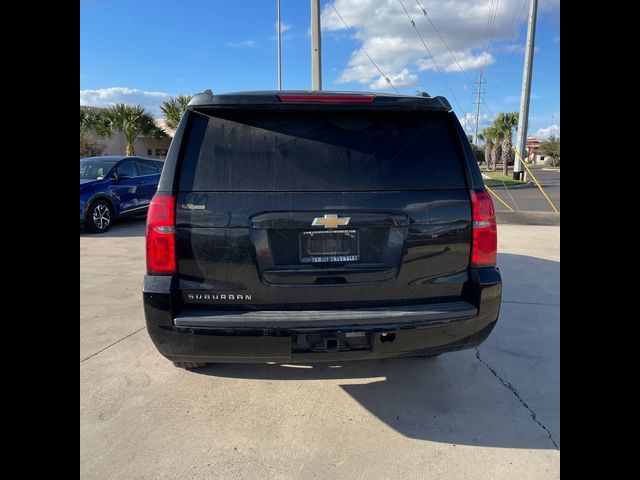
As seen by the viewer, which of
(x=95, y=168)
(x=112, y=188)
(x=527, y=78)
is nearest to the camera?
(x=112, y=188)

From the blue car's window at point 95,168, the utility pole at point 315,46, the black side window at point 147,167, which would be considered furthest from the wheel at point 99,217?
the utility pole at point 315,46

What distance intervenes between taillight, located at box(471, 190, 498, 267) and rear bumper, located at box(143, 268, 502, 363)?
0.19 meters

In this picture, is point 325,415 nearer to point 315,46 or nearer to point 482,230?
point 482,230

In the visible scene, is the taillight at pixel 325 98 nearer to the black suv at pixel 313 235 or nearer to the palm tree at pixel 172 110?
the black suv at pixel 313 235

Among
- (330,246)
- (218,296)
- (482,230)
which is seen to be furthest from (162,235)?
(482,230)

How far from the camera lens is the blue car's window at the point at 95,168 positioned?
10125 mm

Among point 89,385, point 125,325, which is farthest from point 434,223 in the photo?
point 125,325

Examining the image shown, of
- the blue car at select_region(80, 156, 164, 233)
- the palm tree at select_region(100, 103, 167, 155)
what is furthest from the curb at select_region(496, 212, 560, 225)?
the palm tree at select_region(100, 103, 167, 155)

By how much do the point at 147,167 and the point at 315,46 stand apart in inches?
219

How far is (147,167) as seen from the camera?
11227 millimetres

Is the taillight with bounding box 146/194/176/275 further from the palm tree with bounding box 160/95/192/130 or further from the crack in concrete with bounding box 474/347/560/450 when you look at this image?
the palm tree with bounding box 160/95/192/130

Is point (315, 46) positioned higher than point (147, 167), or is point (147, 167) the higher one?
point (315, 46)

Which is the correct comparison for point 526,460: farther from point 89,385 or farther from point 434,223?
point 89,385

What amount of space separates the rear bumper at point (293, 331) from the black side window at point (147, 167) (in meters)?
9.66
